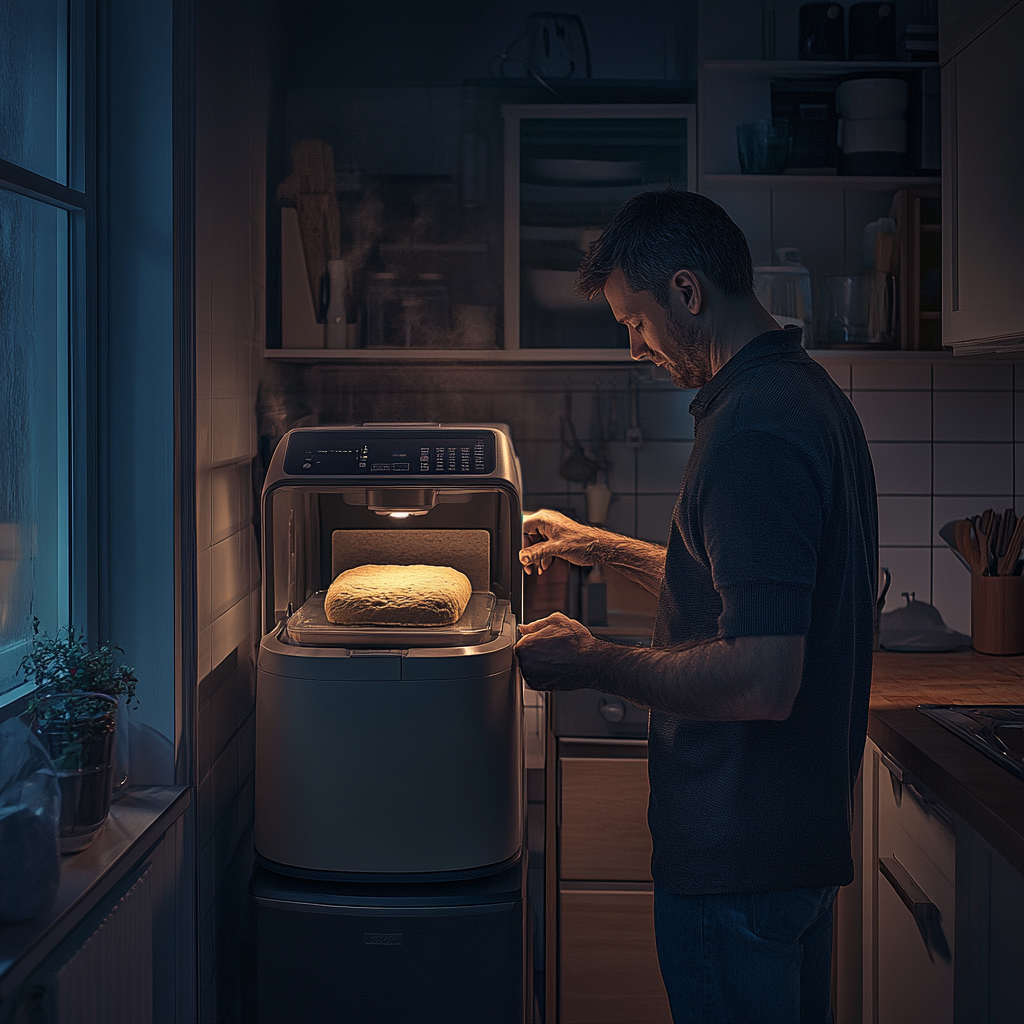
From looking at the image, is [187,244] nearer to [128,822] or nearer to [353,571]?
[353,571]

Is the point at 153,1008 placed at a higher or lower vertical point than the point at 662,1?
lower

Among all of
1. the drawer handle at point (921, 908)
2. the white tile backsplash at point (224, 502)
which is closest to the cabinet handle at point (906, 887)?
the drawer handle at point (921, 908)

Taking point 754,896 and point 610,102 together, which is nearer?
point 754,896

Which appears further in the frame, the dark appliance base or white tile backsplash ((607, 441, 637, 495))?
white tile backsplash ((607, 441, 637, 495))

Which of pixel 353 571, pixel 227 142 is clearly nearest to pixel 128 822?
pixel 353 571

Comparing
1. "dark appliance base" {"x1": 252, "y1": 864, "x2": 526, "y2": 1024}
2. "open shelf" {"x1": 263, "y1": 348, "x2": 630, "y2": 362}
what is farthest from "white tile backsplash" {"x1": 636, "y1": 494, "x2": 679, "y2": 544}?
"dark appliance base" {"x1": 252, "y1": 864, "x2": 526, "y2": 1024}

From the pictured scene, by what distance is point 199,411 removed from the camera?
1469 mm

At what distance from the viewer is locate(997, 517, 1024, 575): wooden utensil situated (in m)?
2.01

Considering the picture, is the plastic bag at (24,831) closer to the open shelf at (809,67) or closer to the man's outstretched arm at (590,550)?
the man's outstretched arm at (590,550)

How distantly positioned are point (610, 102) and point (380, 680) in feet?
4.29

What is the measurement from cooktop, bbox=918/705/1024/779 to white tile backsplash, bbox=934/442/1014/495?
2.33ft

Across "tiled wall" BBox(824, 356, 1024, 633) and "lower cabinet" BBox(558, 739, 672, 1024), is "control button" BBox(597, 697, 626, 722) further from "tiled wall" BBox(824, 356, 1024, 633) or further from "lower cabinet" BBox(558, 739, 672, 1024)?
"tiled wall" BBox(824, 356, 1024, 633)

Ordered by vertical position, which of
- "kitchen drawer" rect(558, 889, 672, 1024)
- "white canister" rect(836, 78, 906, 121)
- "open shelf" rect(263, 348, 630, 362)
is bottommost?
"kitchen drawer" rect(558, 889, 672, 1024)

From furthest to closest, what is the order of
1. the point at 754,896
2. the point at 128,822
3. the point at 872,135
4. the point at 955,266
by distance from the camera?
the point at 872,135, the point at 955,266, the point at 128,822, the point at 754,896
